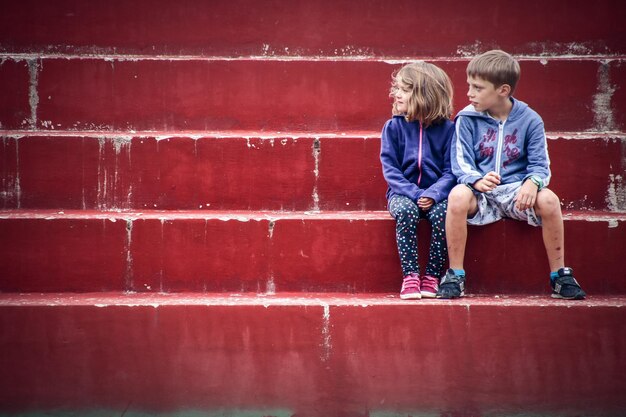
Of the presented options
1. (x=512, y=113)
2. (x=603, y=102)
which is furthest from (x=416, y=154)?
(x=603, y=102)

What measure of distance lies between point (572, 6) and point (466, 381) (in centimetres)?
248

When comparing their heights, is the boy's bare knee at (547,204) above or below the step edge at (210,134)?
below

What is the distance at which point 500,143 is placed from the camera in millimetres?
3586

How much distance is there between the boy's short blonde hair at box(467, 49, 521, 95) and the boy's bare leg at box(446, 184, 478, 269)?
0.55 meters

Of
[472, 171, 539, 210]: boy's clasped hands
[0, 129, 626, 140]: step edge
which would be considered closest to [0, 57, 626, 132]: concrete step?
[0, 129, 626, 140]: step edge

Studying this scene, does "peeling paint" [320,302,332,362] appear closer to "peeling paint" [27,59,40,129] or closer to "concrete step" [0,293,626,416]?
"concrete step" [0,293,626,416]

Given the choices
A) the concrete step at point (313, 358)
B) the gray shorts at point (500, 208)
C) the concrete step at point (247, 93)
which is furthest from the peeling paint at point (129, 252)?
the gray shorts at point (500, 208)

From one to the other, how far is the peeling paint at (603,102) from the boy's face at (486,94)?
869 mm

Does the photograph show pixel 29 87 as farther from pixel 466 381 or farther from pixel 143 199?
pixel 466 381

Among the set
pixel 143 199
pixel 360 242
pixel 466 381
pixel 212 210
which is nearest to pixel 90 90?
pixel 143 199

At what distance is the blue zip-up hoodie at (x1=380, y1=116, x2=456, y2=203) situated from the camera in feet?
11.9

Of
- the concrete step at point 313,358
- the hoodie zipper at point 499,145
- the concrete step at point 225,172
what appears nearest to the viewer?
the concrete step at point 313,358

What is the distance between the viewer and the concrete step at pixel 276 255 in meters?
3.53

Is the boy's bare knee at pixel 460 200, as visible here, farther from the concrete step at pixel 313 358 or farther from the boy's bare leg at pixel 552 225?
the concrete step at pixel 313 358
